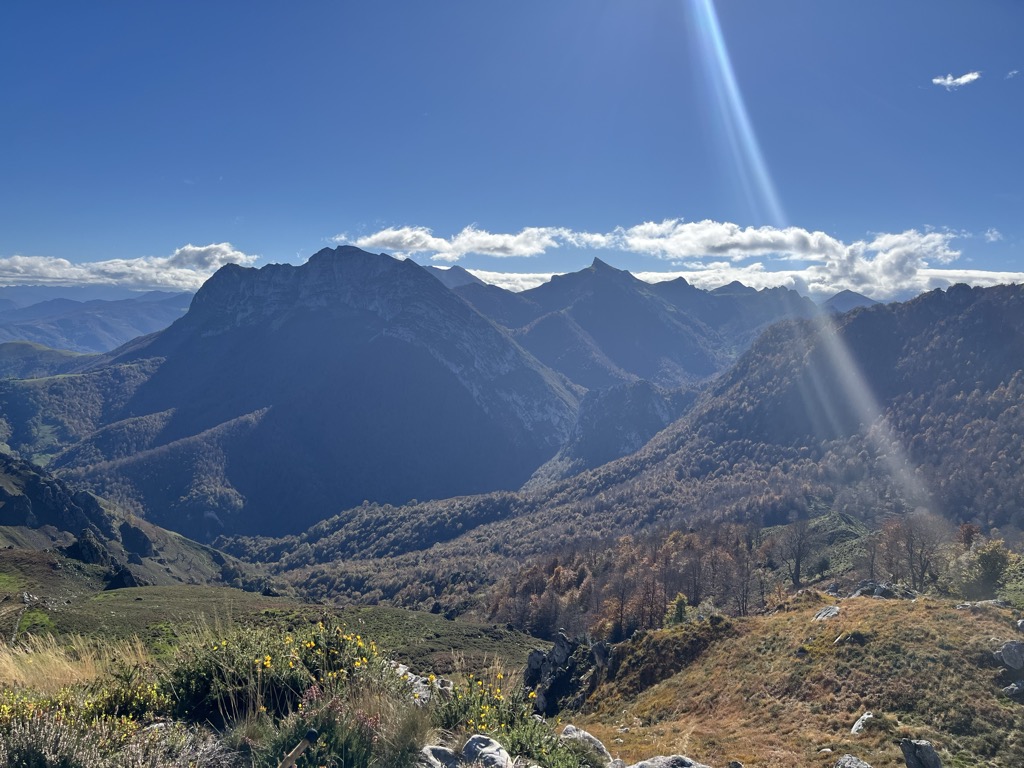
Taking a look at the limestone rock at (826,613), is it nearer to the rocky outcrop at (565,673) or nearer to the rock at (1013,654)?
the rock at (1013,654)

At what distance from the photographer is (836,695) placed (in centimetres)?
3359

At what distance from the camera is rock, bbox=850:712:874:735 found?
1105 inches

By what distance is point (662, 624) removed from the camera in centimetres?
8800

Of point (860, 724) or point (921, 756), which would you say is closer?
point (921, 756)

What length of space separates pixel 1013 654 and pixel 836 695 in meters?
9.54

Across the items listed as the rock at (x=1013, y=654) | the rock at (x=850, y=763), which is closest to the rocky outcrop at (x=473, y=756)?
the rock at (x=850, y=763)

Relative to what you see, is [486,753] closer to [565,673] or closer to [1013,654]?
[1013,654]

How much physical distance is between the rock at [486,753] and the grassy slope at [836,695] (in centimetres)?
1641

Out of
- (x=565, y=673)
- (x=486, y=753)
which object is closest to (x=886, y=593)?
(x=565, y=673)

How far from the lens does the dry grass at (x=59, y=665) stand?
11461 mm

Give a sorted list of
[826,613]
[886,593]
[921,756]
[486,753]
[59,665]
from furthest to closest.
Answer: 1. [886,593]
2. [826,613]
3. [921,756]
4. [59,665]
5. [486,753]

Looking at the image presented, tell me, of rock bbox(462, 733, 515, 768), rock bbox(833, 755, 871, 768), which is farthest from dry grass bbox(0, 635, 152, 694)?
rock bbox(833, 755, 871, 768)

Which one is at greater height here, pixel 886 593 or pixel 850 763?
pixel 850 763

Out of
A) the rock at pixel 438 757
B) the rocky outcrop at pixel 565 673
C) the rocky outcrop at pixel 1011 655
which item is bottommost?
the rocky outcrop at pixel 565 673
